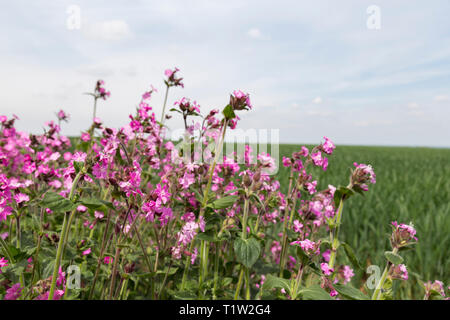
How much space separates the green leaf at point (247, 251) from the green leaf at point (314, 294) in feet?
0.87

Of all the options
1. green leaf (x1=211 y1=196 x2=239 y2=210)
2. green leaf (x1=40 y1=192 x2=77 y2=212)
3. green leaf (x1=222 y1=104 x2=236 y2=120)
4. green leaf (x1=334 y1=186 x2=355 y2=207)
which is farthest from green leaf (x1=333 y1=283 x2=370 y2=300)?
green leaf (x1=40 y1=192 x2=77 y2=212)

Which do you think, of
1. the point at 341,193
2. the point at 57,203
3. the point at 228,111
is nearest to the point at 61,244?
the point at 57,203

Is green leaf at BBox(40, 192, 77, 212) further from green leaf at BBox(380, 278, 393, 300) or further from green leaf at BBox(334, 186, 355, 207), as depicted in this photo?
green leaf at BBox(380, 278, 393, 300)

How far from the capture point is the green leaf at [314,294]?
4.49 ft

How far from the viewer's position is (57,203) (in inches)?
50.8

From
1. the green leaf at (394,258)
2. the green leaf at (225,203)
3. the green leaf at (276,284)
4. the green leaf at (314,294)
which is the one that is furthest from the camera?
the green leaf at (225,203)

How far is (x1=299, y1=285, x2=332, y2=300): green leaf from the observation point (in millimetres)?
1368

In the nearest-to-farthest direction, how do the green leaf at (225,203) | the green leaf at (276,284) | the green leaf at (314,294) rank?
the green leaf at (314,294), the green leaf at (276,284), the green leaf at (225,203)

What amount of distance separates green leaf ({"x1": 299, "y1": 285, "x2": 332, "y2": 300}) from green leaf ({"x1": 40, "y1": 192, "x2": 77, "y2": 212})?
1082 millimetres

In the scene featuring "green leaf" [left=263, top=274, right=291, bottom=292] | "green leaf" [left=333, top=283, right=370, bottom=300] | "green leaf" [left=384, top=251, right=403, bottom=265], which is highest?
"green leaf" [left=384, top=251, right=403, bottom=265]

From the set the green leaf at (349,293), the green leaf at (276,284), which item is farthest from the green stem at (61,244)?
the green leaf at (349,293)

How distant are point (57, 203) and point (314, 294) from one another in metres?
1.18

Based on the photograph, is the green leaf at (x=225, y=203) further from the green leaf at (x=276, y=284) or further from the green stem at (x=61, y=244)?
the green stem at (x=61, y=244)

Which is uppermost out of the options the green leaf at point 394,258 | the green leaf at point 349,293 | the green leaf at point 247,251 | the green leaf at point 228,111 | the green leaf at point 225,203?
the green leaf at point 228,111
